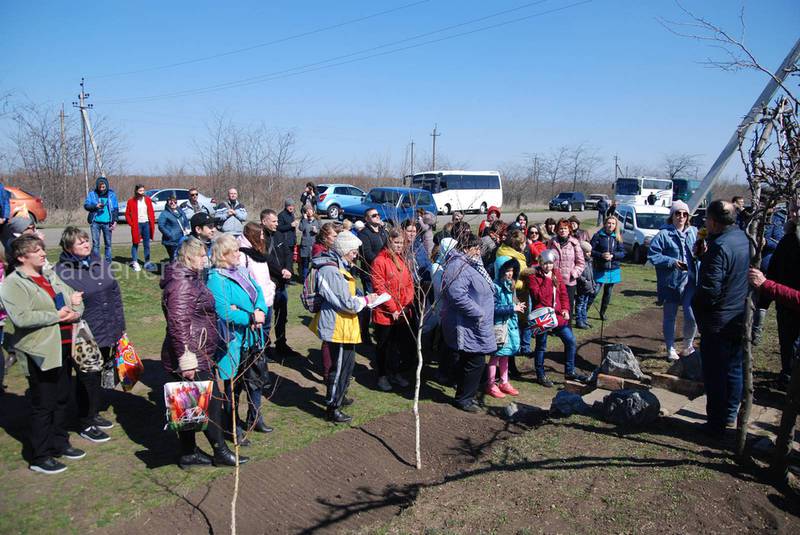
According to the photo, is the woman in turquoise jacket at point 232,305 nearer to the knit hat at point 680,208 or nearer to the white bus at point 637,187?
the knit hat at point 680,208

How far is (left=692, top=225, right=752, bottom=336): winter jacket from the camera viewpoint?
4.85 metres

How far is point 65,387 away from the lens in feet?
14.9

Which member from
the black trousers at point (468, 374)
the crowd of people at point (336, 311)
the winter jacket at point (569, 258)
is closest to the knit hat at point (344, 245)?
the crowd of people at point (336, 311)

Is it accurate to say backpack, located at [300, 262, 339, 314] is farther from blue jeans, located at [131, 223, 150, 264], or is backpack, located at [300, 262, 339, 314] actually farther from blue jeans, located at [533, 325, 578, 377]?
blue jeans, located at [131, 223, 150, 264]

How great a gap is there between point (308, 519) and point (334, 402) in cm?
163

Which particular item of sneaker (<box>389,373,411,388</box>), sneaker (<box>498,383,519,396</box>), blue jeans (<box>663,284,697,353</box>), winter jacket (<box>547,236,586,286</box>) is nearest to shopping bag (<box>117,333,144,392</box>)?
sneaker (<box>389,373,411,388</box>)

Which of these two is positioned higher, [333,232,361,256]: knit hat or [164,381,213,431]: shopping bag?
[333,232,361,256]: knit hat

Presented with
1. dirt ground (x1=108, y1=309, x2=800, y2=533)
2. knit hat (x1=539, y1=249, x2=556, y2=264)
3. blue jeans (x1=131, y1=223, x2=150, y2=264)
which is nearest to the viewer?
dirt ground (x1=108, y1=309, x2=800, y2=533)

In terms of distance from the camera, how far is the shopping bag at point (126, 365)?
495 cm

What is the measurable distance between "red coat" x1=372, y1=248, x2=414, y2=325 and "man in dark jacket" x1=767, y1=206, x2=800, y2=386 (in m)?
3.94

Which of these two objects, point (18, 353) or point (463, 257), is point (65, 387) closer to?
point (18, 353)

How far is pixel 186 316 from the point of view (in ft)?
13.8

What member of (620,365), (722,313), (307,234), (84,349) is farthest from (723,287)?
(307,234)

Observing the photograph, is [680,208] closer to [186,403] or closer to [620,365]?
[620,365]
